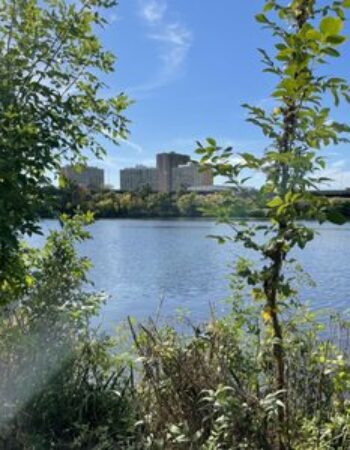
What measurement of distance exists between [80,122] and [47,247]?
35.6 inches

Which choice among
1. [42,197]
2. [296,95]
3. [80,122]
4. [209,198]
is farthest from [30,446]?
[296,95]

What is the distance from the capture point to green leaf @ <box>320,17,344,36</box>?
6.07 feet

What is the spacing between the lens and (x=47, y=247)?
149 inches

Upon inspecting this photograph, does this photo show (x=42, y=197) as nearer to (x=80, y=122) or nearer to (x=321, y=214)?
(x=80, y=122)

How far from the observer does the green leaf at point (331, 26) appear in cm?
185

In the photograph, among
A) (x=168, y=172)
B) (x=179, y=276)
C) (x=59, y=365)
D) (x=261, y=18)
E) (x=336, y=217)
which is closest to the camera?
(x=336, y=217)

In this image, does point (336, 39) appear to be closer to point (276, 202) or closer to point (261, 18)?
point (261, 18)

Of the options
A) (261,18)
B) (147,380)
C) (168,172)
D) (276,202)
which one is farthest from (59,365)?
(168,172)

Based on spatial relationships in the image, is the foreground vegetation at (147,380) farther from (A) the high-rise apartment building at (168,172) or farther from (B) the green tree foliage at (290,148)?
(A) the high-rise apartment building at (168,172)

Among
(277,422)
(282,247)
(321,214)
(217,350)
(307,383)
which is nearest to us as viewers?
(321,214)

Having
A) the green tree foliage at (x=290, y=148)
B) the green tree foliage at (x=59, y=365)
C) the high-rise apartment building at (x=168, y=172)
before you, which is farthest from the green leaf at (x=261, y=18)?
the high-rise apartment building at (x=168, y=172)

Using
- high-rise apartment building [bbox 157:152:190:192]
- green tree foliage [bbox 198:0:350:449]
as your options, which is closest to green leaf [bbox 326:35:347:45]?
green tree foliage [bbox 198:0:350:449]

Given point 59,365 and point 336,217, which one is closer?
point 336,217

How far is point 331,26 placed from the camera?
6.10ft
